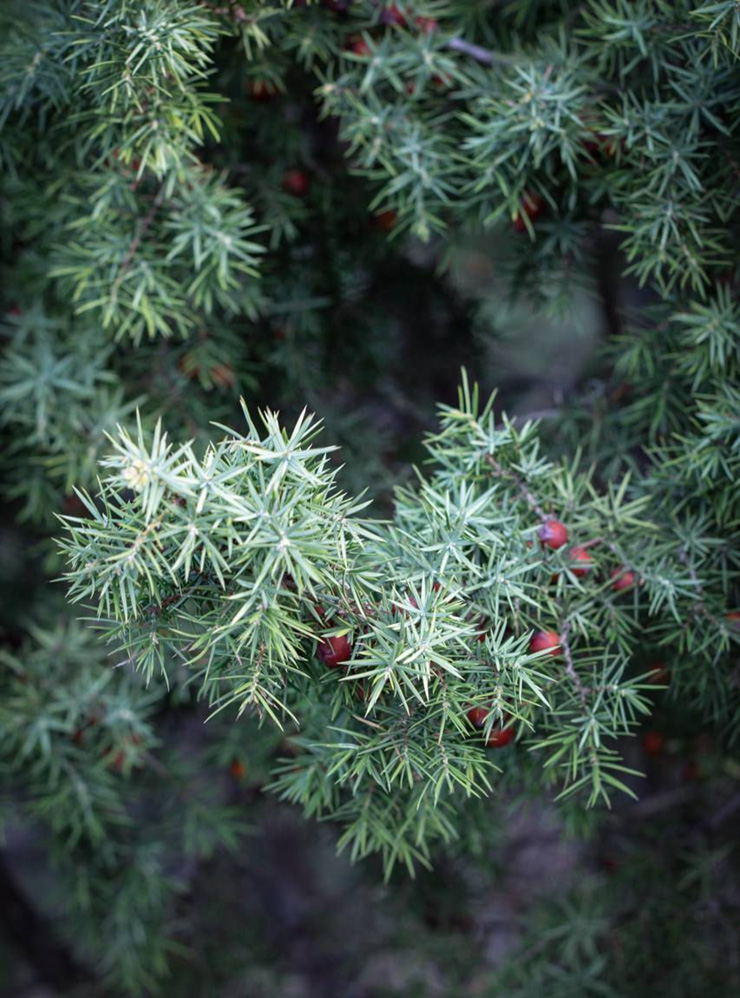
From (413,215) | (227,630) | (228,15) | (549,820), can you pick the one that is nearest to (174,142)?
(228,15)

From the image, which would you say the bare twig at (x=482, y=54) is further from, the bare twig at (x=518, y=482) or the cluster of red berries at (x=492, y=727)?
the cluster of red berries at (x=492, y=727)

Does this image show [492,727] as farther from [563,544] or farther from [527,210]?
[527,210]

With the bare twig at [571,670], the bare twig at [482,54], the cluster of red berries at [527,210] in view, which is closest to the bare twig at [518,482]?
the bare twig at [571,670]

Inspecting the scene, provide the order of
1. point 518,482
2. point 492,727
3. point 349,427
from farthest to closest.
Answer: point 349,427 < point 518,482 < point 492,727

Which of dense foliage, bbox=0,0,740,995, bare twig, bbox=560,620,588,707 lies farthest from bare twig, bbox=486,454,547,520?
bare twig, bbox=560,620,588,707

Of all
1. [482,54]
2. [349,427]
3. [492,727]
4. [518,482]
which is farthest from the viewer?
[349,427]

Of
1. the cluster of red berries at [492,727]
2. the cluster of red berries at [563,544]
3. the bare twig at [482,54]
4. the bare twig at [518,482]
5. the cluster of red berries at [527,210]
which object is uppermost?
the bare twig at [482,54]

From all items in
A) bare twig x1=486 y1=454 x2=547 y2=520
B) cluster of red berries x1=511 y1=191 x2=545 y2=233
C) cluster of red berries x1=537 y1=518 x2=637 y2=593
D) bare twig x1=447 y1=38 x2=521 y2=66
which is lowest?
cluster of red berries x1=537 y1=518 x2=637 y2=593

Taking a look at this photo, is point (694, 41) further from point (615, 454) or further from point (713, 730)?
point (713, 730)

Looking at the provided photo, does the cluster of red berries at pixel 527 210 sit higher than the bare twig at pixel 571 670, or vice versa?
the cluster of red berries at pixel 527 210

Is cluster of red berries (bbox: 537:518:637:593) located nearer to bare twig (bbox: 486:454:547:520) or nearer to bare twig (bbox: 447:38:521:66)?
bare twig (bbox: 486:454:547:520)

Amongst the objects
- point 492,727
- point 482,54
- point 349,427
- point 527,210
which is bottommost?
point 349,427

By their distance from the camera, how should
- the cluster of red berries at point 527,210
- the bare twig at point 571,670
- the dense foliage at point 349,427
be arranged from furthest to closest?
the cluster of red berries at point 527,210
the bare twig at point 571,670
the dense foliage at point 349,427

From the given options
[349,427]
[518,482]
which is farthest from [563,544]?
[349,427]
